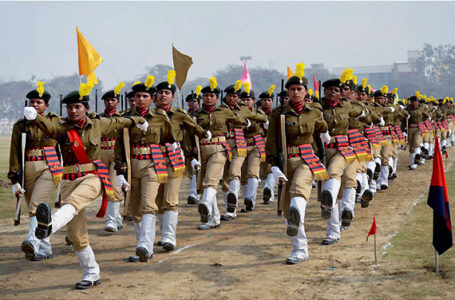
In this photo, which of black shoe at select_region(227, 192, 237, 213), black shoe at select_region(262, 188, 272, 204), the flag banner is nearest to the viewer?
the flag banner

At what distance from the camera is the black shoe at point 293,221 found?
6.93m

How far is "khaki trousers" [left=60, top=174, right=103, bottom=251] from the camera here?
6246 mm

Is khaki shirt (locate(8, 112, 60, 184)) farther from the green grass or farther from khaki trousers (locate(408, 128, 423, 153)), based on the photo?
khaki trousers (locate(408, 128, 423, 153))

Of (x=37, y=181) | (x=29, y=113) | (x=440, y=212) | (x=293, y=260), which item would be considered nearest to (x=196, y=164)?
(x=37, y=181)

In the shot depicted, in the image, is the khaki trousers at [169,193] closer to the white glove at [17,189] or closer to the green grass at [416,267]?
the white glove at [17,189]

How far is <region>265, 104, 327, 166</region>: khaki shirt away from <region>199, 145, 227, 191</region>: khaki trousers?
2.00 m

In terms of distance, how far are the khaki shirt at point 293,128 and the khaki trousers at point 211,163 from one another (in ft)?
6.56

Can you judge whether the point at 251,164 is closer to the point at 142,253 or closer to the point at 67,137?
the point at 142,253

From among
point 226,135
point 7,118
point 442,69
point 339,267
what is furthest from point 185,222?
point 442,69

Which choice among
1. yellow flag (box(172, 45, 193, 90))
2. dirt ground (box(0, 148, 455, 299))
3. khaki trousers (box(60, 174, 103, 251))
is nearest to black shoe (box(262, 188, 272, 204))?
dirt ground (box(0, 148, 455, 299))

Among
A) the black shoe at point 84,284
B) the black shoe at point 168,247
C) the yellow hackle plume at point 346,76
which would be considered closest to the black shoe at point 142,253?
the black shoe at point 168,247

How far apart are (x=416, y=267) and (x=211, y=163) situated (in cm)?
425

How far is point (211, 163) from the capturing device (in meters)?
10.0

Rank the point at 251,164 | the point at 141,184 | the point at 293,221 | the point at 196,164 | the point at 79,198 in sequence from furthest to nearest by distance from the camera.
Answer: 1. the point at 251,164
2. the point at 196,164
3. the point at 141,184
4. the point at 293,221
5. the point at 79,198
